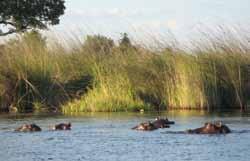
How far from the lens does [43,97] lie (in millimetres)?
33312

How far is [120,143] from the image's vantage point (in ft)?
64.1

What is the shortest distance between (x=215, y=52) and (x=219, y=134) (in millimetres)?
12789

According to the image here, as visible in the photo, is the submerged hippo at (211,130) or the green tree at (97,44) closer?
the submerged hippo at (211,130)

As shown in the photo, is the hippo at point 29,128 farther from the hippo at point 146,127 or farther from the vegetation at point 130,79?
the vegetation at point 130,79

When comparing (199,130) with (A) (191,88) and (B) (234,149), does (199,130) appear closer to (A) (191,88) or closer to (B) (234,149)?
(B) (234,149)

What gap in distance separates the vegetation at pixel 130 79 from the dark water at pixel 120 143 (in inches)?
225

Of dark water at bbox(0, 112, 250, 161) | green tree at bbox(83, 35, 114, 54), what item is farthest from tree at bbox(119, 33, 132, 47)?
dark water at bbox(0, 112, 250, 161)

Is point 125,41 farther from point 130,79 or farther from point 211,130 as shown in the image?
point 211,130

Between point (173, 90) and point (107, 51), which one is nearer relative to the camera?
point (173, 90)

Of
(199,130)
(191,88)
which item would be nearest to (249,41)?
(191,88)

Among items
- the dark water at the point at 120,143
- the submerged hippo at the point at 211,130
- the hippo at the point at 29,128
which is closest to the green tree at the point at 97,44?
the dark water at the point at 120,143

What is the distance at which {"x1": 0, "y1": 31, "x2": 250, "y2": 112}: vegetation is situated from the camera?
3231 cm

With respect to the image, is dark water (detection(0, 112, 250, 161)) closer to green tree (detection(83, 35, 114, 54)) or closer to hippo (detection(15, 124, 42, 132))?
hippo (detection(15, 124, 42, 132))

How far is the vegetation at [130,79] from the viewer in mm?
32312
